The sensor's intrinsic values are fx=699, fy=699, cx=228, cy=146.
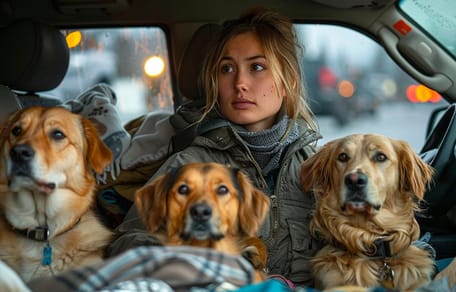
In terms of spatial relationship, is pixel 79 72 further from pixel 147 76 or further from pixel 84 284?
pixel 84 284

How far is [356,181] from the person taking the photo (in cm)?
312

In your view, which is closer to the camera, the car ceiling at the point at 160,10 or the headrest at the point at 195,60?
the headrest at the point at 195,60

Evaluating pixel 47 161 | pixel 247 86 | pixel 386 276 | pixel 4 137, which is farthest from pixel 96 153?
pixel 386 276

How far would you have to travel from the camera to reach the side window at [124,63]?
500cm

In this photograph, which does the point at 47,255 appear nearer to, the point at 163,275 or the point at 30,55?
the point at 163,275

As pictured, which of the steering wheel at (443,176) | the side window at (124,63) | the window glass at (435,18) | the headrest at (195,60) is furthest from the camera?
the side window at (124,63)

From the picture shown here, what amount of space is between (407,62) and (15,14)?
266 cm

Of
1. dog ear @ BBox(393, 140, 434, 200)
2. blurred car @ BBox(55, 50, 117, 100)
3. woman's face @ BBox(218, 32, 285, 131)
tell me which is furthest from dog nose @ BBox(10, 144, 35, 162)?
blurred car @ BBox(55, 50, 117, 100)

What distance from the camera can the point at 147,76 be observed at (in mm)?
5188

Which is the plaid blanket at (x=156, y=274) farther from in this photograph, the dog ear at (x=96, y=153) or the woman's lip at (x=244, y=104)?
the woman's lip at (x=244, y=104)

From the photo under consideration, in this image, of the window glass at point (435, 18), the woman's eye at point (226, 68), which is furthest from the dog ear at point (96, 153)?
the window glass at point (435, 18)

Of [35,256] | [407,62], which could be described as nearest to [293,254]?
[35,256]

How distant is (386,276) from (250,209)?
698mm

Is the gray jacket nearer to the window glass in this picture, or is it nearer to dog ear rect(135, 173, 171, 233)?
dog ear rect(135, 173, 171, 233)
